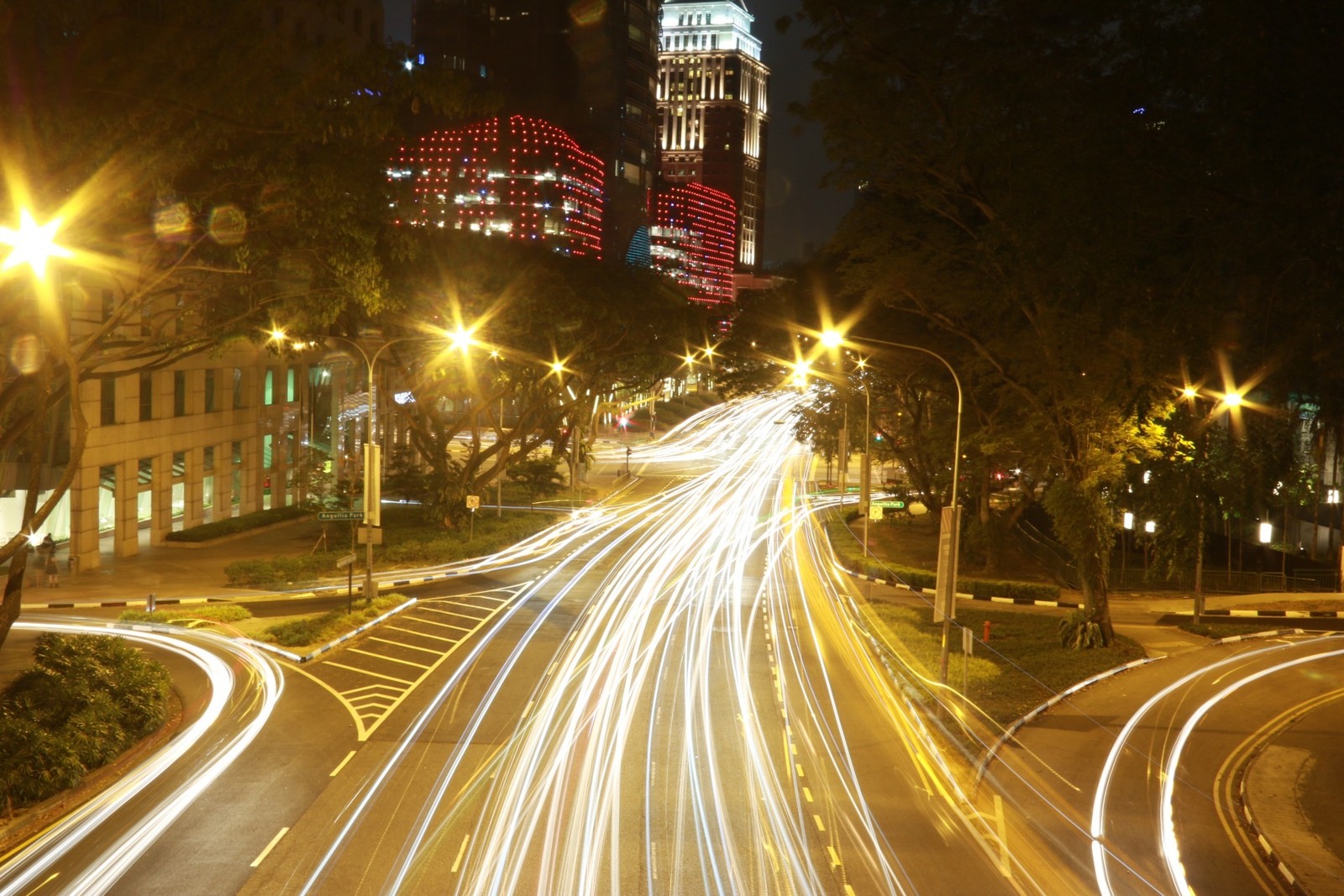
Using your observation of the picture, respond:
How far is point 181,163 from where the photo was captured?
17750mm

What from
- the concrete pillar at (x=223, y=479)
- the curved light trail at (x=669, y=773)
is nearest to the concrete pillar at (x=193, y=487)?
the concrete pillar at (x=223, y=479)

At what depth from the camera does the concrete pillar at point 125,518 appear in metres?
38.3

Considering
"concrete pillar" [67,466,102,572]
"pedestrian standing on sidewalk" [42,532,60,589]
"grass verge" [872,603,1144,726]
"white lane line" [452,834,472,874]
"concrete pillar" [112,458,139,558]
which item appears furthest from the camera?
"concrete pillar" [112,458,139,558]

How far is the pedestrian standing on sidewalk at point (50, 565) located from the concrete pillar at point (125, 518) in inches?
171

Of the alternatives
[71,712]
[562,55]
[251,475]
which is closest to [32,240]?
[71,712]

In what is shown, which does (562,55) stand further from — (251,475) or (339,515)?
(339,515)

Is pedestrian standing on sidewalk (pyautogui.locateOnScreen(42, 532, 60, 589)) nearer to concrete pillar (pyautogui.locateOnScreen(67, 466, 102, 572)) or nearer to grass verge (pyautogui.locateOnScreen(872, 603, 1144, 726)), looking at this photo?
concrete pillar (pyautogui.locateOnScreen(67, 466, 102, 572))

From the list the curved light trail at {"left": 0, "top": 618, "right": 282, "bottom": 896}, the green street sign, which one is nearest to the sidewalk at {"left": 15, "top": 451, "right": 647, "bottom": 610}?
the green street sign

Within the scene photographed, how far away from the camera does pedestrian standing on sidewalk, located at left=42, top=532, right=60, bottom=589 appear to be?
3269cm

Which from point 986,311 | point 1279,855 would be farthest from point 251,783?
point 986,311

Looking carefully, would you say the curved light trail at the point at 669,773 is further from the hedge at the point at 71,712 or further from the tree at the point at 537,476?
the tree at the point at 537,476

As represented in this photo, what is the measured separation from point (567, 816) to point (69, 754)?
730 centimetres

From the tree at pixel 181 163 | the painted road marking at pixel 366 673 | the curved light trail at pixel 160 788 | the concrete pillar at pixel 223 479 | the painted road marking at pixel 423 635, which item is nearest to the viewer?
the curved light trail at pixel 160 788

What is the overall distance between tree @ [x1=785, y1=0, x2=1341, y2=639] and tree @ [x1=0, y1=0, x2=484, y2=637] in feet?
34.7
